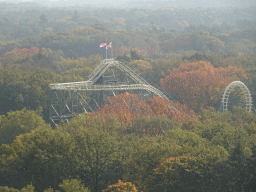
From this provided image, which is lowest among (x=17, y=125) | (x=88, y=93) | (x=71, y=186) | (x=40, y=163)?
(x=88, y=93)

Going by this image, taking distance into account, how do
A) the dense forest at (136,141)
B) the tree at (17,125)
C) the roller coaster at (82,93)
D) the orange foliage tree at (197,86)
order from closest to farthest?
the dense forest at (136,141) < the tree at (17,125) < the roller coaster at (82,93) < the orange foliage tree at (197,86)

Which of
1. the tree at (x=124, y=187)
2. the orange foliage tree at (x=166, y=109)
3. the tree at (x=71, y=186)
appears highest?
the tree at (x=124, y=187)

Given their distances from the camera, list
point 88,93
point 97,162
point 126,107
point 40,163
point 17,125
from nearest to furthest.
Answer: point 40,163, point 97,162, point 17,125, point 126,107, point 88,93

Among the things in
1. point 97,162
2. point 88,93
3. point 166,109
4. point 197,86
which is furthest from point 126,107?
point 97,162

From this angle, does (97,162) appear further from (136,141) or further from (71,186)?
(136,141)

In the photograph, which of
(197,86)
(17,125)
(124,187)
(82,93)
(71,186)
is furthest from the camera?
(197,86)

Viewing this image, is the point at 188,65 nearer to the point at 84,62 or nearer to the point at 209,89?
the point at 209,89

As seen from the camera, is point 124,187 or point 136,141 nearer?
point 124,187

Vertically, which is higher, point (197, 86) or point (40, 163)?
point (40, 163)

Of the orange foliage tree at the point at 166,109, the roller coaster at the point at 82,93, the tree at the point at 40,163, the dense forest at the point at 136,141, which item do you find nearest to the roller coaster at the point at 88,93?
the roller coaster at the point at 82,93

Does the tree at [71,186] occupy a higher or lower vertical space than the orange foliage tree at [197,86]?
higher

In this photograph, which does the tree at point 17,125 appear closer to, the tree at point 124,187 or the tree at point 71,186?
the tree at point 71,186
